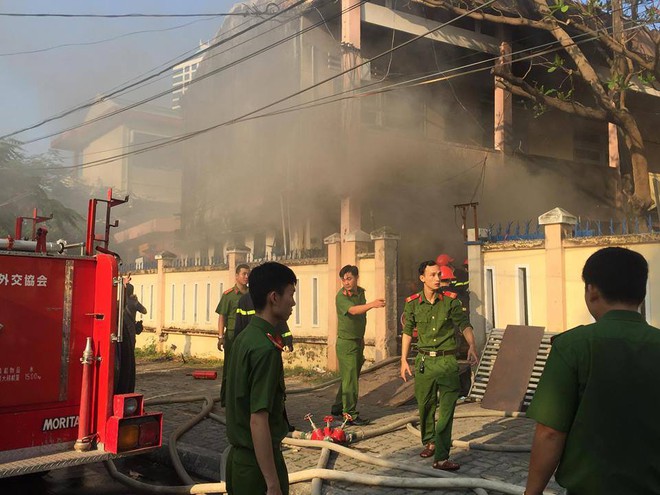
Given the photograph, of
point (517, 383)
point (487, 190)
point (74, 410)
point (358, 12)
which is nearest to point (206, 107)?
point (358, 12)

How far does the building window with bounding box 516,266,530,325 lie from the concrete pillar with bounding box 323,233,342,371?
9.83 feet

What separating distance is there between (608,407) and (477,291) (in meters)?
6.14

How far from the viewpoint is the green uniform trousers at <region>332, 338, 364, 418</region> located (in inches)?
227

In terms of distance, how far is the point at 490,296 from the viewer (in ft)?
25.4

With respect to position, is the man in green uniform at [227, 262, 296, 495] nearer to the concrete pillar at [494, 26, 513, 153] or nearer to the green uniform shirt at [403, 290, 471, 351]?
the green uniform shirt at [403, 290, 471, 351]

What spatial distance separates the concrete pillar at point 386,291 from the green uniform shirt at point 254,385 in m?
6.50

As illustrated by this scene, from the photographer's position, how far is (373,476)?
3.94 m

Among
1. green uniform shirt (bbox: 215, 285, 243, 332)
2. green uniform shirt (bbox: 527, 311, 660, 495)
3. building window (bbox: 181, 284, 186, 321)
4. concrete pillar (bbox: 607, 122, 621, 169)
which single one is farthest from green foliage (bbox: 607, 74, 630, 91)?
building window (bbox: 181, 284, 186, 321)

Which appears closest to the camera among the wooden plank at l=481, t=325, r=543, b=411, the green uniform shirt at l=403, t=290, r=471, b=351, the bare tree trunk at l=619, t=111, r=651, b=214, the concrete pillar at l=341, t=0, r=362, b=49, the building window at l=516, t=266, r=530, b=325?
the green uniform shirt at l=403, t=290, r=471, b=351

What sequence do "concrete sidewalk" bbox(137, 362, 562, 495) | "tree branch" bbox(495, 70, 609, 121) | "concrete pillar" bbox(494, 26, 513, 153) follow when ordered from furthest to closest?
1. "concrete pillar" bbox(494, 26, 513, 153)
2. "tree branch" bbox(495, 70, 609, 121)
3. "concrete sidewalk" bbox(137, 362, 562, 495)

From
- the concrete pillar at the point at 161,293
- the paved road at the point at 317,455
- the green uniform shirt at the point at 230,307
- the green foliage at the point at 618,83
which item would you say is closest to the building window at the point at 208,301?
the concrete pillar at the point at 161,293

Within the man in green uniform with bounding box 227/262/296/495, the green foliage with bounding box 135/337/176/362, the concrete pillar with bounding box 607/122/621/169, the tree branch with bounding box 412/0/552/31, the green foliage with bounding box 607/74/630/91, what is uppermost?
the tree branch with bounding box 412/0/552/31

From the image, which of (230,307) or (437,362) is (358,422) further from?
(230,307)

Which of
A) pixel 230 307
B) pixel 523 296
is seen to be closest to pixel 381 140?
pixel 523 296
